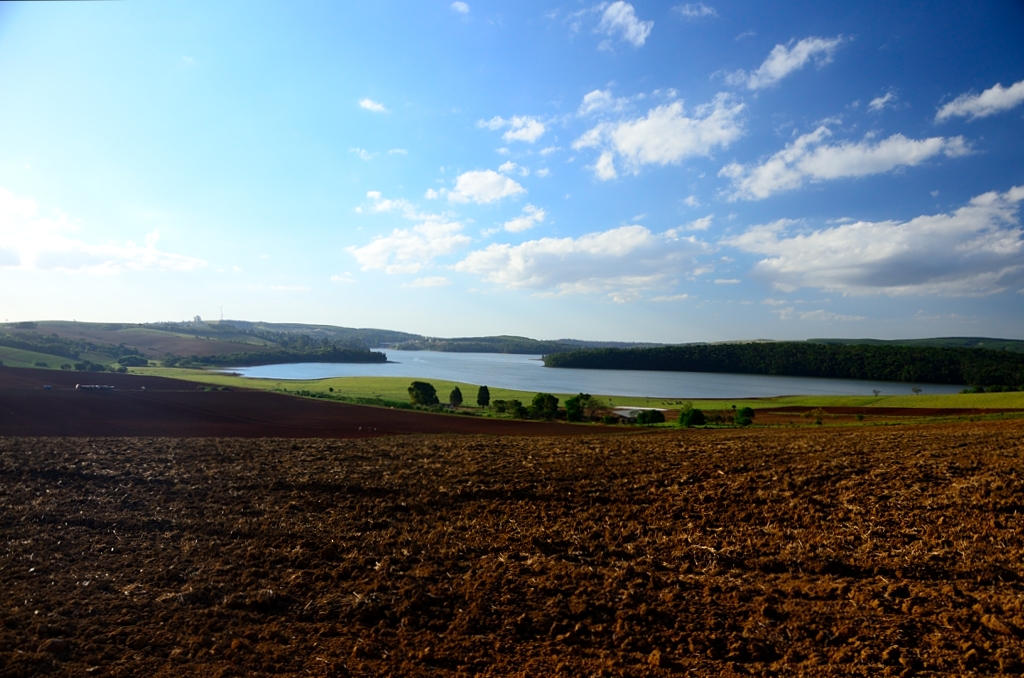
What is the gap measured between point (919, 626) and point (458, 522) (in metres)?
6.20

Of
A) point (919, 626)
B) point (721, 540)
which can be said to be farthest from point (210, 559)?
point (919, 626)

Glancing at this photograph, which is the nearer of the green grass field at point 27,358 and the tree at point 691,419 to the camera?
the tree at point 691,419

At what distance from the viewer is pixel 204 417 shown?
1373 inches

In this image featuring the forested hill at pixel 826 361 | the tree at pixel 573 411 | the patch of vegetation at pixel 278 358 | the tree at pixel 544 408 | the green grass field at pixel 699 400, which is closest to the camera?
the tree at pixel 573 411

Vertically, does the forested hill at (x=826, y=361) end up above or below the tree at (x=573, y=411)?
above

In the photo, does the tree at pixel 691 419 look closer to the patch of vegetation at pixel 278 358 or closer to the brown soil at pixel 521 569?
the brown soil at pixel 521 569

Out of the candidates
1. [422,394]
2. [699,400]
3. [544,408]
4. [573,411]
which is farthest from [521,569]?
[699,400]

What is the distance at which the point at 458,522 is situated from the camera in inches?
356

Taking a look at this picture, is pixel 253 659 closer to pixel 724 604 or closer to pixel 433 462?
pixel 724 604

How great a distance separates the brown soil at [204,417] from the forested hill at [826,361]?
10521cm

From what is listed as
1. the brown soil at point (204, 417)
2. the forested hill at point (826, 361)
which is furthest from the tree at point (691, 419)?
the forested hill at point (826, 361)

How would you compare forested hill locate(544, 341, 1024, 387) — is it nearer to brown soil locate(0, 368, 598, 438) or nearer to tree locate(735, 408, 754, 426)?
tree locate(735, 408, 754, 426)

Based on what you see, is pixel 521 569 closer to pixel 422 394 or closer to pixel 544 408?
pixel 544 408

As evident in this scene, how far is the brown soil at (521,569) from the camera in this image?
4.81 m
